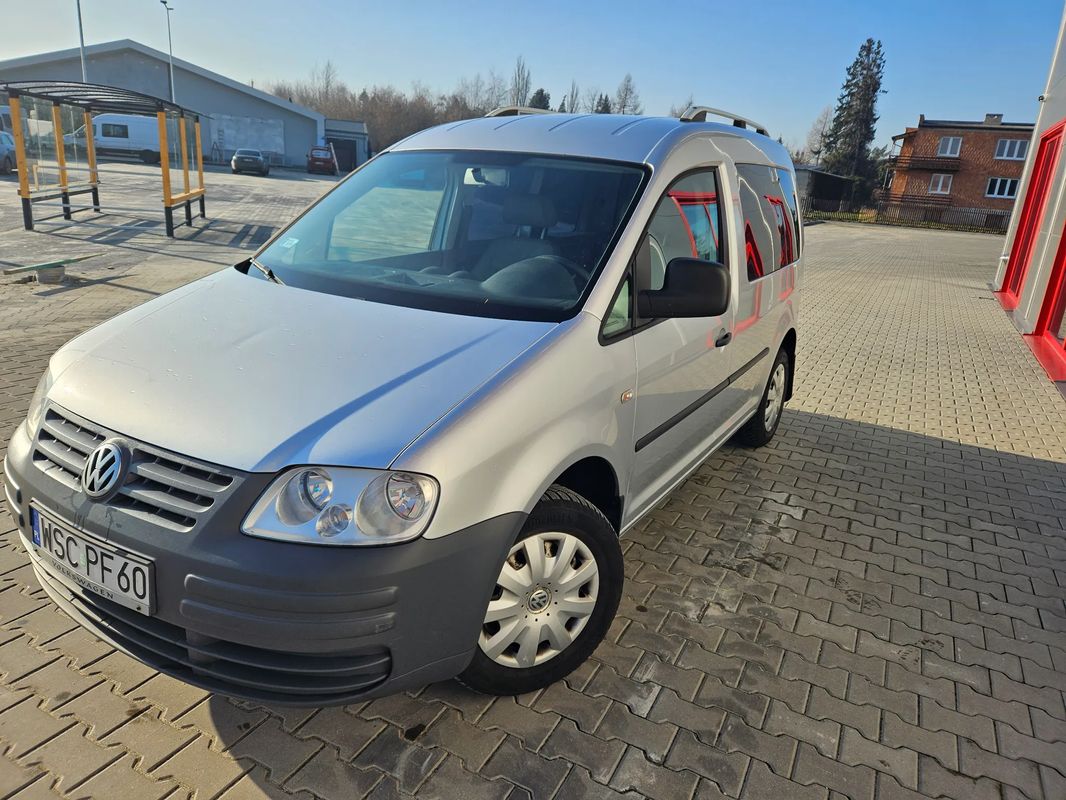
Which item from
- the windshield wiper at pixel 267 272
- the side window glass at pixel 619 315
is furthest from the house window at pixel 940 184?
the windshield wiper at pixel 267 272

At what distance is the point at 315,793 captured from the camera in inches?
90.3

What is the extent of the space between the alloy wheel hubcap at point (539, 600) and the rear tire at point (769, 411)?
8.93 feet

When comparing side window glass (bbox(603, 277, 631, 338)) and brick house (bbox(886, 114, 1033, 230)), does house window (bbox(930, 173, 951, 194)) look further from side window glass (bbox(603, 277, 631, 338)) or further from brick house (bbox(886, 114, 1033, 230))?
side window glass (bbox(603, 277, 631, 338))

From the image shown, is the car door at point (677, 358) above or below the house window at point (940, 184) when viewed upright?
below

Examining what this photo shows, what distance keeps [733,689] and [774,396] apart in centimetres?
307

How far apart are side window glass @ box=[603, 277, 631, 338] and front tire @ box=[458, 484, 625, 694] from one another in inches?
24.4

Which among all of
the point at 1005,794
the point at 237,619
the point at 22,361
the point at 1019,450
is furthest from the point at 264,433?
the point at 1019,450

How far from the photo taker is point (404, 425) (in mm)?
2150

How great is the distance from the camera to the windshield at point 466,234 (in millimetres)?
2947

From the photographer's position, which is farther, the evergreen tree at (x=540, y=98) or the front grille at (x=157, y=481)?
the evergreen tree at (x=540, y=98)

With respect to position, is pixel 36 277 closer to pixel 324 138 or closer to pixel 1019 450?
pixel 1019 450

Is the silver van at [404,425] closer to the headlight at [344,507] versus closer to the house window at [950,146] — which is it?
the headlight at [344,507]

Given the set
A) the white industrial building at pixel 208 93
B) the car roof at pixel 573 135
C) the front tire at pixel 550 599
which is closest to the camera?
the front tire at pixel 550 599

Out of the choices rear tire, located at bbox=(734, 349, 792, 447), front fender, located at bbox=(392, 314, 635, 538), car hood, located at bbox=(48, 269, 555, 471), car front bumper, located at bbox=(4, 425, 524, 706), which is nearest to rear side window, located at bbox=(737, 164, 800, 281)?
rear tire, located at bbox=(734, 349, 792, 447)
